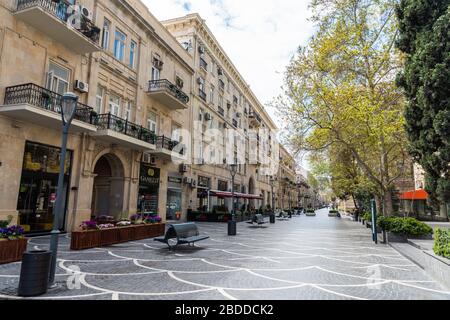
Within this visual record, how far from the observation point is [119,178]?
57.0ft

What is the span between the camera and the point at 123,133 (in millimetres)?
16016

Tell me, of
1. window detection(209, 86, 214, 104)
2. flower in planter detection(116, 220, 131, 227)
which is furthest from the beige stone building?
flower in planter detection(116, 220, 131, 227)

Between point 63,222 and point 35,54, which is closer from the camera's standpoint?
point 35,54

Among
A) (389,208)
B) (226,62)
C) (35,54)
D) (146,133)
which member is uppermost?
(226,62)

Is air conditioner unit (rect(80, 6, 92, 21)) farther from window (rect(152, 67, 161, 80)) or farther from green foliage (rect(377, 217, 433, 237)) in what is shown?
green foliage (rect(377, 217, 433, 237))

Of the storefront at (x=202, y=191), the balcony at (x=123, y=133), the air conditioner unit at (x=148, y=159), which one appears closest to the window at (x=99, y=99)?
the balcony at (x=123, y=133)

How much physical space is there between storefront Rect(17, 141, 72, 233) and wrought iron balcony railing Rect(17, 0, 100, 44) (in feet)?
18.0

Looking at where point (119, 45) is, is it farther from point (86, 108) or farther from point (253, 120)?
point (253, 120)

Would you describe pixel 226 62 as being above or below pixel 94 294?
above

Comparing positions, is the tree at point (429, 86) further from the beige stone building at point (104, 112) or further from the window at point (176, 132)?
the window at point (176, 132)
